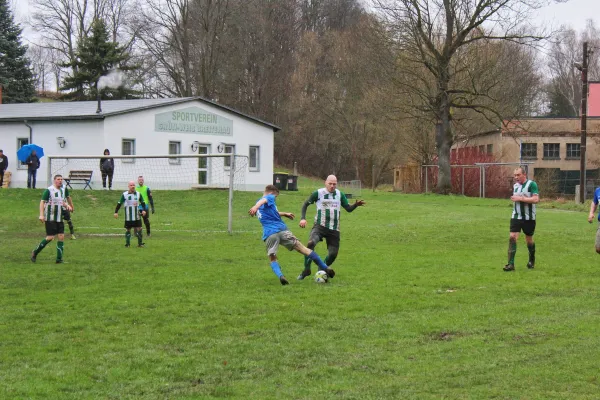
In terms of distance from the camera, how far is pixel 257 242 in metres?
22.2

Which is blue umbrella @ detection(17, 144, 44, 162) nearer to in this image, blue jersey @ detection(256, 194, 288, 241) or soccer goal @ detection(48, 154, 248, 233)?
soccer goal @ detection(48, 154, 248, 233)

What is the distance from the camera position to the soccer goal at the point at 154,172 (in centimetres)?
3816

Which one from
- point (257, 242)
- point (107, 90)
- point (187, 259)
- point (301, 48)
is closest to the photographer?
point (187, 259)

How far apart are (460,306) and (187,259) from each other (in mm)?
8042

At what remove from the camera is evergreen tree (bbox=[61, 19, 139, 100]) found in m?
64.4

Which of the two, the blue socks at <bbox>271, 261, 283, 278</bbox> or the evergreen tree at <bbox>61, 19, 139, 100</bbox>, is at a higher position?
the evergreen tree at <bbox>61, 19, 139, 100</bbox>

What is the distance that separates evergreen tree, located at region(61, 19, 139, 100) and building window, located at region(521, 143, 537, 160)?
107ft

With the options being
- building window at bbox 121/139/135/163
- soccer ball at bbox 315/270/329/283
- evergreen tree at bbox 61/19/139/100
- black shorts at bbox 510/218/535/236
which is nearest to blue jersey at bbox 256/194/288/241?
soccer ball at bbox 315/270/329/283

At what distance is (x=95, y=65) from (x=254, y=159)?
25953 millimetres

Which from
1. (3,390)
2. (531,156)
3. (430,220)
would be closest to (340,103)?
(531,156)

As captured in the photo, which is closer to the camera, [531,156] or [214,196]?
[214,196]

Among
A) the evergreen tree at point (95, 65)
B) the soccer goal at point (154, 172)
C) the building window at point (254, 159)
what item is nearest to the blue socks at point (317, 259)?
the soccer goal at point (154, 172)

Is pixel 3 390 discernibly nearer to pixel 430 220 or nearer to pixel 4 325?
pixel 4 325

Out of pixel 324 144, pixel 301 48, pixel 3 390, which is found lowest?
pixel 3 390
